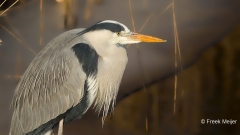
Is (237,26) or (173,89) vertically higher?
(237,26)

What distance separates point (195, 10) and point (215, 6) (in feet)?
0.35

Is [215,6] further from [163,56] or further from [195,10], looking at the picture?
[163,56]

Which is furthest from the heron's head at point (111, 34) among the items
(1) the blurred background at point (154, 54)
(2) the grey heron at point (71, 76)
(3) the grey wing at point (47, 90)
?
(1) the blurred background at point (154, 54)

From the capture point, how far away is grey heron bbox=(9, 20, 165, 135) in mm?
1676

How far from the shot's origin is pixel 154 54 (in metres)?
2.12

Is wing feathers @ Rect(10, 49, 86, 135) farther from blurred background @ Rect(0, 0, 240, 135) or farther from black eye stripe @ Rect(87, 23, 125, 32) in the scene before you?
blurred background @ Rect(0, 0, 240, 135)

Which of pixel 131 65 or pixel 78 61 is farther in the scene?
pixel 131 65

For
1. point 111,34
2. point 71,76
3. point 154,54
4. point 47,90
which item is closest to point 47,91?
point 47,90

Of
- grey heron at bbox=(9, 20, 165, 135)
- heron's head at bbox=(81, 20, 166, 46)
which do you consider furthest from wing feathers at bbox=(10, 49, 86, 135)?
heron's head at bbox=(81, 20, 166, 46)

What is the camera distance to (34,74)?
177 centimetres

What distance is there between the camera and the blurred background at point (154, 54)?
82.8 inches

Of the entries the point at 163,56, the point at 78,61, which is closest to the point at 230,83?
the point at 163,56

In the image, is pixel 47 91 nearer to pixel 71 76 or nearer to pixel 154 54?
pixel 71 76

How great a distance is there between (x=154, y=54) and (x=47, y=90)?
25.8 inches
